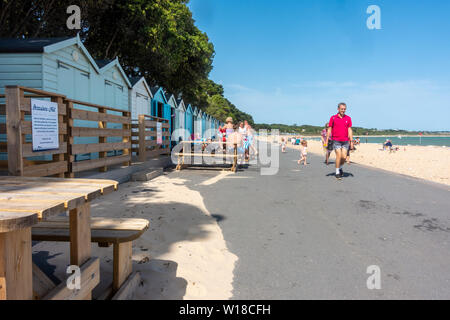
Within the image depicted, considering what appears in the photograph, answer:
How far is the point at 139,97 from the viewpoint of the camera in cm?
1602

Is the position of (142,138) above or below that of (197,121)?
below

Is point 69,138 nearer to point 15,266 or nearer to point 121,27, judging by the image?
point 15,266

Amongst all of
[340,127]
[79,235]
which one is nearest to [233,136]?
[340,127]

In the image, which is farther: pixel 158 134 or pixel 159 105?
pixel 159 105

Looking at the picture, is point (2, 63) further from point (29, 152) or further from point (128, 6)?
point (128, 6)

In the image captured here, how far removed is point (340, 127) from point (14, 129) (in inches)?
327

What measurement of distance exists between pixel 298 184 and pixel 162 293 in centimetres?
693

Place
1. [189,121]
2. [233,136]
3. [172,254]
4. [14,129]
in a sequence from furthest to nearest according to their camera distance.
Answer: [189,121], [233,136], [14,129], [172,254]

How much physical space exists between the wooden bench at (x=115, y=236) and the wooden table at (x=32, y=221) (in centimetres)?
26

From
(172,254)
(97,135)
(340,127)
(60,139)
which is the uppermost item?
(340,127)

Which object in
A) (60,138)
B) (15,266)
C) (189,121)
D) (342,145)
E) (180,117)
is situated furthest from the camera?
(189,121)

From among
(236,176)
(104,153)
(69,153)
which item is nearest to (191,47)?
(236,176)

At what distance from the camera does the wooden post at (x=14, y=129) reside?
15.6 feet

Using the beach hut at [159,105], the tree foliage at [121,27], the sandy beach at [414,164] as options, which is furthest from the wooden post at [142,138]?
the sandy beach at [414,164]
